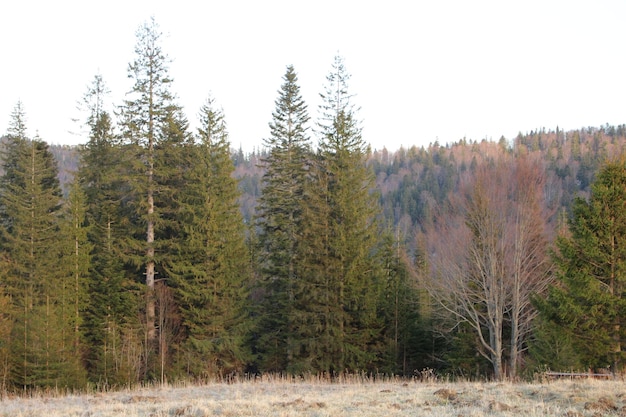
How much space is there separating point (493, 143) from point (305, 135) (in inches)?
6700

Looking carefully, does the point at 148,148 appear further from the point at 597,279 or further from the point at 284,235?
the point at 597,279

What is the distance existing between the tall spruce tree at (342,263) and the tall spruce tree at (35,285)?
36.2ft

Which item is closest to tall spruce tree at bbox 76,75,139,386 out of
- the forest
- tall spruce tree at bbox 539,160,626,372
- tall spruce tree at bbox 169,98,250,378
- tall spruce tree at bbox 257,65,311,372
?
the forest

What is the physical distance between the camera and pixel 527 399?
8.63 meters

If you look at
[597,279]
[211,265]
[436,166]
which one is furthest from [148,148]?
[436,166]

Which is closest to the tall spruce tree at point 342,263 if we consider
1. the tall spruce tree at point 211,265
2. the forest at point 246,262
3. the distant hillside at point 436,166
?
the forest at point 246,262

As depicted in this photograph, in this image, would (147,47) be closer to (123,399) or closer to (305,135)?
(305,135)

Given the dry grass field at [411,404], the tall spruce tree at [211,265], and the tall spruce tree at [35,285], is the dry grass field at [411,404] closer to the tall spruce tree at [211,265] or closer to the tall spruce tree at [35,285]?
the tall spruce tree at [35,285]

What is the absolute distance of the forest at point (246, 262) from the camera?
20.2m

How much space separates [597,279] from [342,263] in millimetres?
11552

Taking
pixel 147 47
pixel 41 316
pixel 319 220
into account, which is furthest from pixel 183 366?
pixel 147 47

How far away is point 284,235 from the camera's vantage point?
27422 millimetres

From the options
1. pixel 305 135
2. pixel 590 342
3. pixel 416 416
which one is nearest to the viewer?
pixel 416 416

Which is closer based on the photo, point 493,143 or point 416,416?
point 416,416
